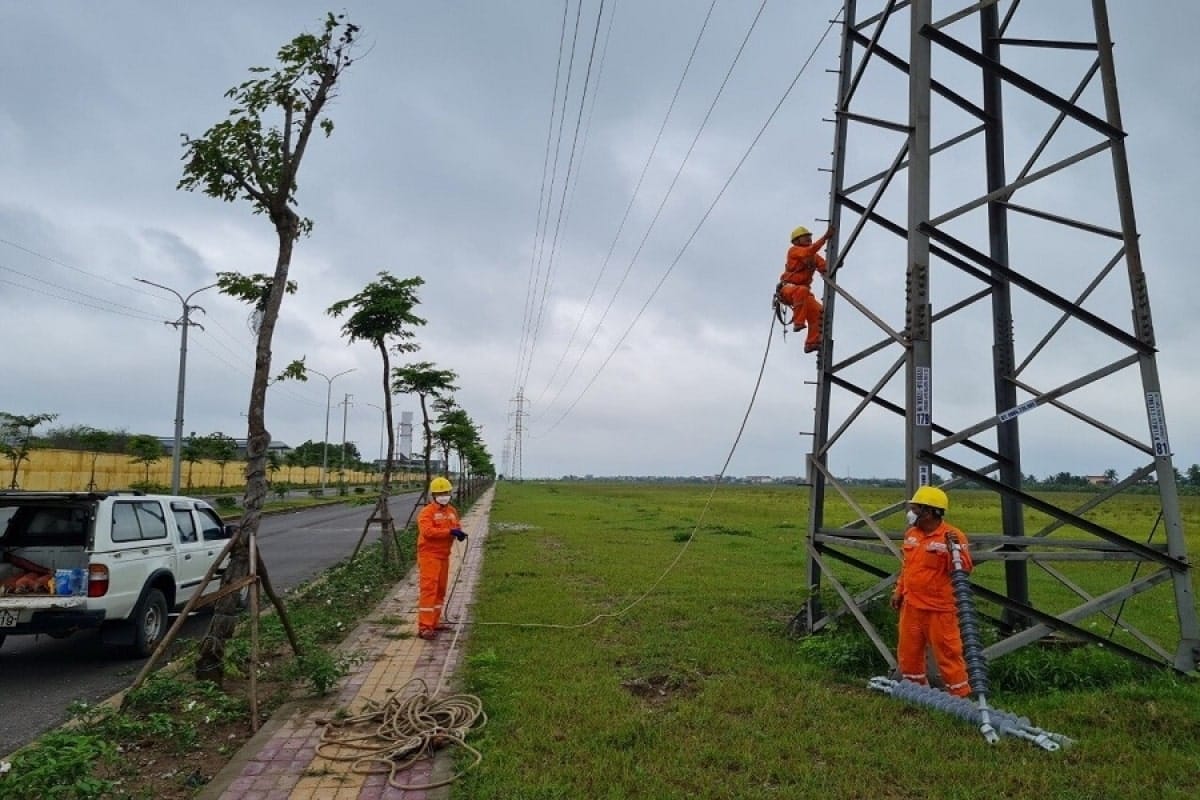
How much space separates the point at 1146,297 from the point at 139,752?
26.3 ft

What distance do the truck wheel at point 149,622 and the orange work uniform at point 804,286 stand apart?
6.98m

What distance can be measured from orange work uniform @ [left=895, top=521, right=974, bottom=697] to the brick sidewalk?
134 inches

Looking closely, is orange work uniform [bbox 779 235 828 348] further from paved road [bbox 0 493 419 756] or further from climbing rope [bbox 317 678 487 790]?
paved road [bbox 0 493 419 756]

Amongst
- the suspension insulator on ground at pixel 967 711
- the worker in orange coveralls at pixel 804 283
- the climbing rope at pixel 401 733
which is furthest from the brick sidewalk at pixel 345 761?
the worker in orange coveralls at pixel 804 283

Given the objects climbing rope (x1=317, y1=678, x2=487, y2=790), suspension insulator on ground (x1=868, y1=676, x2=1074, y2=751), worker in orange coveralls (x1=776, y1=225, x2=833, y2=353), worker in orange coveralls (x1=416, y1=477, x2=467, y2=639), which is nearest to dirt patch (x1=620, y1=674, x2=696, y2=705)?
climbing rope (x1=317, y1=678, x2=487, y2=790)

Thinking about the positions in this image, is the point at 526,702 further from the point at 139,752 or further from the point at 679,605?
the point at 679,605

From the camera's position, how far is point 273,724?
5.32 meters

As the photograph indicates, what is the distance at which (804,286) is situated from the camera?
834cm

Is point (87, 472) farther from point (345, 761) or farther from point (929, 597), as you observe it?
point (929, 597)

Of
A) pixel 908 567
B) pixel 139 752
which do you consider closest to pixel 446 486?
pixel 139 752

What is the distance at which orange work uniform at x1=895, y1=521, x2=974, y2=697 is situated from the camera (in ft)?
18.5

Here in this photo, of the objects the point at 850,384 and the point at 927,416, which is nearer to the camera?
the point at 927,416

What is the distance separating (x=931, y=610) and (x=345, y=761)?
4.00 meters

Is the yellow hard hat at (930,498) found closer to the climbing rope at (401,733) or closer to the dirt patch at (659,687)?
Result: the dirt patch at (659,687)
